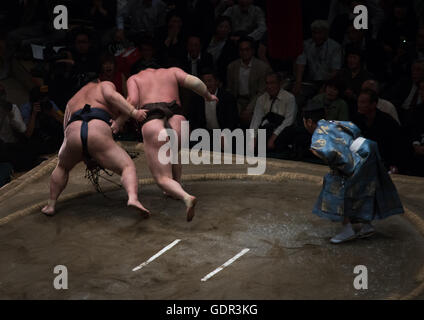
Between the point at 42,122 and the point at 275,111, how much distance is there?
176cm

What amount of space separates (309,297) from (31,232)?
1719mm

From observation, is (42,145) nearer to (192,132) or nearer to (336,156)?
(192,132)

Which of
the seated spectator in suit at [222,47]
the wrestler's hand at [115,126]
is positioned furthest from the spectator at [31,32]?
the wrestler's hand at [115,126]

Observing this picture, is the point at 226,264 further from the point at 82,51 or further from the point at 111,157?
the point at 82,51

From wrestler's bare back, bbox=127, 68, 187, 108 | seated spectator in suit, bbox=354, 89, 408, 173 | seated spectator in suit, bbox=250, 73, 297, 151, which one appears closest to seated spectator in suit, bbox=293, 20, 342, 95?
seated spectator in suit, bbox=250, 73, 297, 151

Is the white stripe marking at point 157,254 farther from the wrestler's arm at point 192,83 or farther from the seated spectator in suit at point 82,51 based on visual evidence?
the seated spectator in suit at point 82,51

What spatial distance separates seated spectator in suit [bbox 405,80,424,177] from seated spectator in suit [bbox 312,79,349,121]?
0.44 m

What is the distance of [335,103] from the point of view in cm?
533

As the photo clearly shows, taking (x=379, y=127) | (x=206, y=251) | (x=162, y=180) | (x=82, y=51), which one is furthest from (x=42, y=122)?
(x=379, y=127)

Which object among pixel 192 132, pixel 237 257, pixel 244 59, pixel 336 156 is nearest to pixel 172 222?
pixel 237 257

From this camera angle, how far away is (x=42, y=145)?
580 cm

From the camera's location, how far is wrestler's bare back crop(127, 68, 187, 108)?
175 inches

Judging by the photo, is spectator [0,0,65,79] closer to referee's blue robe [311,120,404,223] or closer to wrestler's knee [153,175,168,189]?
wrestler's knee [153,175,168,189]

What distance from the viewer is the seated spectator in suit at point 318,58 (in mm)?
5965
